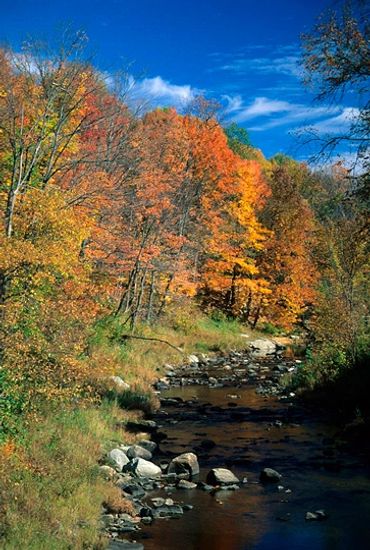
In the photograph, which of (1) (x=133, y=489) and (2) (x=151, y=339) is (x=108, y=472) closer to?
(1) (x=133, y=489)

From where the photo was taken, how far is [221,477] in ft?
43.4

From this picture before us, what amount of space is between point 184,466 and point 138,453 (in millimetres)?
1568

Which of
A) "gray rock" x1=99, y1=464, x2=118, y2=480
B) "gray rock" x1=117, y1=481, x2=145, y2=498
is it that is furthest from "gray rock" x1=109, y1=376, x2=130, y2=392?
"gray rock" x1=117, y1=481, x2=145, y2=498

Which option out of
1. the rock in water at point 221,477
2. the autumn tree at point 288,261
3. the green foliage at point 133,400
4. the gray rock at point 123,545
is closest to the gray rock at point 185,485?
the rock in water at point 221,477

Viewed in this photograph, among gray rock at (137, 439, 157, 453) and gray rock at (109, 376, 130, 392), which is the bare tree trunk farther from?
gray rock at (137, 439, 157, 453)

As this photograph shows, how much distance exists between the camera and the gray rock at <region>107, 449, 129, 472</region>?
13.8 meters

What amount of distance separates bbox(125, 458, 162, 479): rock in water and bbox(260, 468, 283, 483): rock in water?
248 centimetres

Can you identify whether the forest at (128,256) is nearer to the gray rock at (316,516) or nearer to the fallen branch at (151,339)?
the fallen branch at (151,339)

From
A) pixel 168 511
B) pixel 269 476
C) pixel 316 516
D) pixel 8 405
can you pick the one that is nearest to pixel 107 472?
pixel 168 511

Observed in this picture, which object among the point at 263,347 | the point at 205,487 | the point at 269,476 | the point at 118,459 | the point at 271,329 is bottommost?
the point at 118,459

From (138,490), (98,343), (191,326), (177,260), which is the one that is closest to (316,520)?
(138,490)

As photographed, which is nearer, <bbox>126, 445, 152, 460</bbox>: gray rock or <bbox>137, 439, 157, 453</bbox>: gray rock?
<bbox>126, 445, 152, 460</bbox>: gray rock

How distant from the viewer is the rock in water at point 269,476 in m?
13.4

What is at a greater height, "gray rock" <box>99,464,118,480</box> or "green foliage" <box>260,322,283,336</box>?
"green foliage" <box>260,322,283,336</box>
